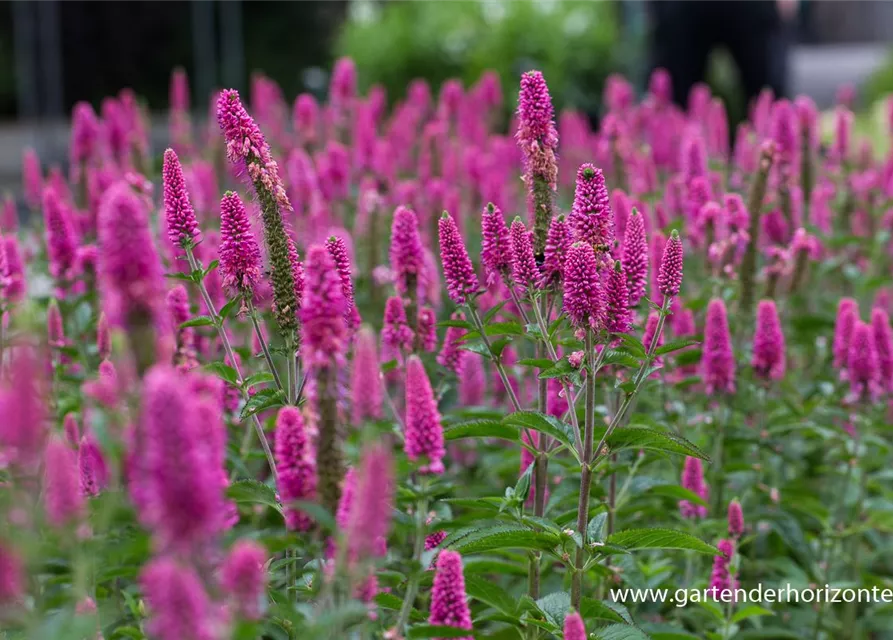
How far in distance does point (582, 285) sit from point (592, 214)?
0.71ft

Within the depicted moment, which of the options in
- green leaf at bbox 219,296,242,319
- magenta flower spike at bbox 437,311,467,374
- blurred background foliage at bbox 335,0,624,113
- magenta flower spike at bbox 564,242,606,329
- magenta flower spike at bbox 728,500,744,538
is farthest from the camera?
blurred background foliage at bbox 335,0,624,113

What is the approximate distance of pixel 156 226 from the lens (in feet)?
18.2

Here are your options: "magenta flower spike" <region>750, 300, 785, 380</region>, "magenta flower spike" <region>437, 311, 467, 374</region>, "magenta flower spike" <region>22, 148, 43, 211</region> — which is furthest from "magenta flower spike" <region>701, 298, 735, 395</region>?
"magenta flower spike" <region>22, 148, 43, 211</region>

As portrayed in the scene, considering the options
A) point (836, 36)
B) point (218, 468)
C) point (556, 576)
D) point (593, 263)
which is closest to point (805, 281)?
point (556, 576)

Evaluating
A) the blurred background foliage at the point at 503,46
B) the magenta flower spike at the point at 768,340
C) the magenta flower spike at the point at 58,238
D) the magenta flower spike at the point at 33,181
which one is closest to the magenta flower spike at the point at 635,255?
the magenta flower spike at the point at 768,340

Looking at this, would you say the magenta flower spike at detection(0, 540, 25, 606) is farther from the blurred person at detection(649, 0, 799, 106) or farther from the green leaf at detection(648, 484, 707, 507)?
the blurred person at detection(649, 0, 799, 106)

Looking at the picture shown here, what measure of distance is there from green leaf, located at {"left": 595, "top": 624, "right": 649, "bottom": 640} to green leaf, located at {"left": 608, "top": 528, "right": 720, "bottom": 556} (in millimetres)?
215

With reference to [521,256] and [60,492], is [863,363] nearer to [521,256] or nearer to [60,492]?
[521,256]

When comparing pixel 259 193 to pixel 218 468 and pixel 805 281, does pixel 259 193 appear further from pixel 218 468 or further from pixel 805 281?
pixel 805 281

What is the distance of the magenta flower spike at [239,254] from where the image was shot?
2859mm

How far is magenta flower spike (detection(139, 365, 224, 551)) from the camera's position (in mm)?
1493

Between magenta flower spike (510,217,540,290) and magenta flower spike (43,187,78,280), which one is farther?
magenta flower spike (43,187,78,280)

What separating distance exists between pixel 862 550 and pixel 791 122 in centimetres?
208

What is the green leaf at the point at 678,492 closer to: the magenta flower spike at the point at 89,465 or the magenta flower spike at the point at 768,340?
the magenta flower spike at the point at 768,340
